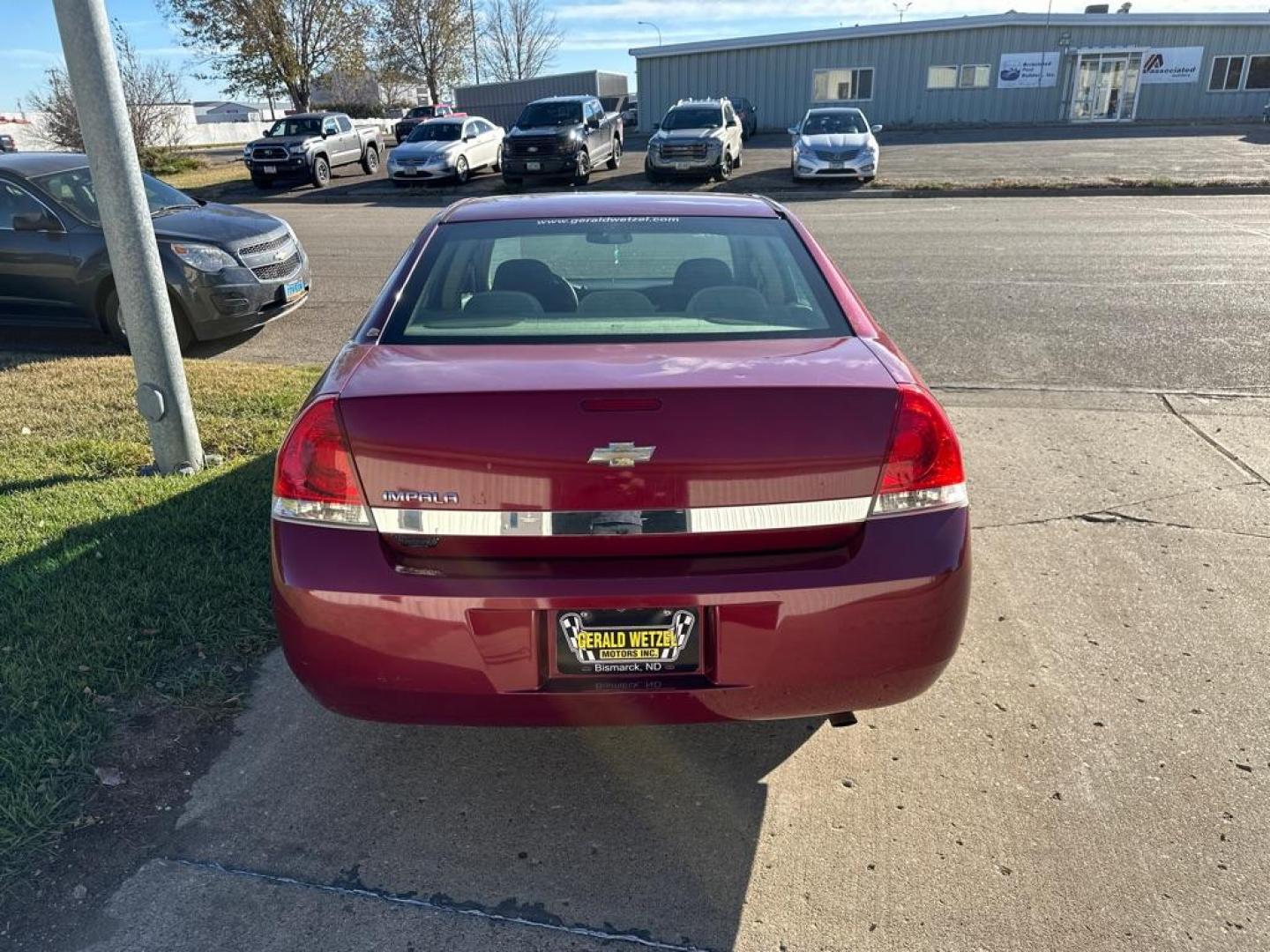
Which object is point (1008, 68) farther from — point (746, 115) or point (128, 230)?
point (128, 230)

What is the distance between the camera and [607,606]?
7.38ft

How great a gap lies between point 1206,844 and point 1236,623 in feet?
4.59

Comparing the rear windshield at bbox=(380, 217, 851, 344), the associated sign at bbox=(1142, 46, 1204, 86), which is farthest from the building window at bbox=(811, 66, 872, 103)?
the rear windshield at bbox=(380, 217, 851, 344)

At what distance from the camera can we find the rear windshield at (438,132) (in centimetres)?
2362

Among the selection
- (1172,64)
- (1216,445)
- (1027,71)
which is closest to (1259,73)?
(1172,64)

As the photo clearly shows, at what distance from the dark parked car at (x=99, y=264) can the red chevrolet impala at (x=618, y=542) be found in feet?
19.7

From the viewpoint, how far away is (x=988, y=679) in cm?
328

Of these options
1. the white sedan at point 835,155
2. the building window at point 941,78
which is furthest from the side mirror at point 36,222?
the building window at point 941,78

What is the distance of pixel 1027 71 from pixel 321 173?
28195 mm

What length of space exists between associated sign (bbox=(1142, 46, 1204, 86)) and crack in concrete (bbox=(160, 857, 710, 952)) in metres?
44.0

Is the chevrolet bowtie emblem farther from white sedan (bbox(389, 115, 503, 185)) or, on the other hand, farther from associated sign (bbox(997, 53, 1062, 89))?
associated sign (bbox(997, 53, 1062, 89))

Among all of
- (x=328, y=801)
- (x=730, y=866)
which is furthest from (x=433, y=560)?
(x=730, y=866)

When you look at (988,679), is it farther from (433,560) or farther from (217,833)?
(217,833)

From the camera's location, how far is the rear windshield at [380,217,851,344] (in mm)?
2896
